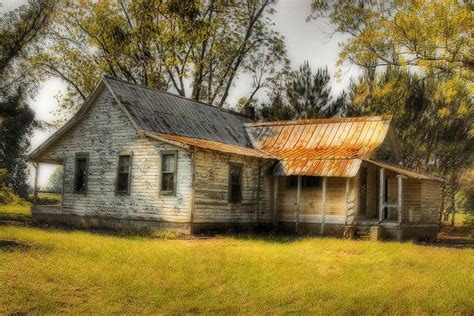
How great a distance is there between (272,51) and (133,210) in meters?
22.2

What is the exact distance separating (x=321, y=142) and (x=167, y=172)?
8.57m

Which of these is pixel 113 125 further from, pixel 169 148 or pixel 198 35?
pixel 198 35

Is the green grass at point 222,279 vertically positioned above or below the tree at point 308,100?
below

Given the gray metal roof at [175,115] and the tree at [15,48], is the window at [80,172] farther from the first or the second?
the tree at [15,48]

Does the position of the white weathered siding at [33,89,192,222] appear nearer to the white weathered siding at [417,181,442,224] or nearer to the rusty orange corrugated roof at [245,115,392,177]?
the rusty orange corrugated roof at [245,115,392,177]

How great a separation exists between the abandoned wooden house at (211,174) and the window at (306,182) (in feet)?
0.16

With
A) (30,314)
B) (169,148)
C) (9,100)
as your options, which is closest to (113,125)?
(169,148)

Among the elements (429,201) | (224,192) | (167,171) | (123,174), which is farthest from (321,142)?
(123,174)

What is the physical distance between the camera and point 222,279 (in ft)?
39.2

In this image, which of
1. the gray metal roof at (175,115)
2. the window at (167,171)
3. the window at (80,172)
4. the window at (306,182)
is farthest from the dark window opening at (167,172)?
the window at (306,182)

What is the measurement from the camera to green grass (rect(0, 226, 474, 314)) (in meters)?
9.86

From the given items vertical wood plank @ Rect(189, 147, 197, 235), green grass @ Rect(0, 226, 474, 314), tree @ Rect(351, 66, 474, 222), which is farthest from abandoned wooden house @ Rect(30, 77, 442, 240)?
tree @ Rect(351, 66, 474, 222)

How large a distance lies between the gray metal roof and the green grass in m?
7.08

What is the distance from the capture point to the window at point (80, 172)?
2373cm
